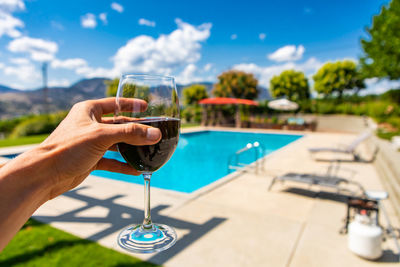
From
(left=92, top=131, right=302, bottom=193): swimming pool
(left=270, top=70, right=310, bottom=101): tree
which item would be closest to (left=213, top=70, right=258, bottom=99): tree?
(left=270, top=70, right=310, bottom=101): tree

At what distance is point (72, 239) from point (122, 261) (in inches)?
42.3

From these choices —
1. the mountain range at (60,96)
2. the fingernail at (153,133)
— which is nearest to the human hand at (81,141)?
the fingernail at (153,133)

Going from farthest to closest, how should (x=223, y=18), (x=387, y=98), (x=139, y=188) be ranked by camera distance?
(x=223, y=18)
(x=387, y=98)
(x=139, y=188)

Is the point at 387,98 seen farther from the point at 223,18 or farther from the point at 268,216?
the point at 223,18

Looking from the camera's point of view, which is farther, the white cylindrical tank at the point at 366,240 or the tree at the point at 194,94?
the tree at the point at 194,94

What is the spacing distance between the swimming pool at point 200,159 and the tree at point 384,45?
24.3ft

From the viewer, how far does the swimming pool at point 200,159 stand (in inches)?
296

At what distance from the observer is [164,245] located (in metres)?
0.55

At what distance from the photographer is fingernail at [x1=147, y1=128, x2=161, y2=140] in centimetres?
61

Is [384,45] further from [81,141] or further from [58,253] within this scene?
[81,141]

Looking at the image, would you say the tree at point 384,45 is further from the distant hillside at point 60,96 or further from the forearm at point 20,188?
the forearm at point 20,188

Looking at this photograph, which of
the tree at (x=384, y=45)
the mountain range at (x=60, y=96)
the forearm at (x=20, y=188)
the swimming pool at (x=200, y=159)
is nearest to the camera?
the forearm at (x=20, y=188)

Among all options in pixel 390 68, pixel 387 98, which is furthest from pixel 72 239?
pixel 387 98

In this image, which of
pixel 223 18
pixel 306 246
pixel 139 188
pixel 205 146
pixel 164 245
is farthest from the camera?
pixel 223 18
